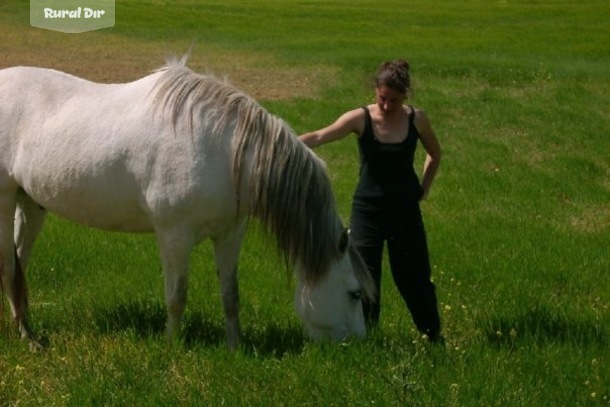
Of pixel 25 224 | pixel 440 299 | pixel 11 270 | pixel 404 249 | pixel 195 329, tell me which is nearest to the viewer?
pixel 404 249

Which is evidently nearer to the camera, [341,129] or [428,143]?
[341,129]

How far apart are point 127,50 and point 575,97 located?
15.1 metres

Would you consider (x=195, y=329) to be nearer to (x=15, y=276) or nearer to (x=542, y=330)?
(x=15, y=276)

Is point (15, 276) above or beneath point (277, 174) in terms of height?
beneath

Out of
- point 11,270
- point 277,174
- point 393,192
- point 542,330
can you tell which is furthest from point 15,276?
point 542,330

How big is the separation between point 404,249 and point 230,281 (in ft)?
3.84

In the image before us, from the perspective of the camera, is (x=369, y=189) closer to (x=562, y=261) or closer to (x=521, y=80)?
(x=562, y=261)

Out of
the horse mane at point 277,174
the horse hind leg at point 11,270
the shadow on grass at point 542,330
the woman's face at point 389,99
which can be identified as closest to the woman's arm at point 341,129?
the woman's face at point 389,99

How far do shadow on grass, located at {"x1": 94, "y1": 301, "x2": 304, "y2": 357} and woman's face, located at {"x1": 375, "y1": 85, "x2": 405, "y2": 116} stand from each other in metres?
1.58

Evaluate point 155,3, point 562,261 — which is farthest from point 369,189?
point 155,3

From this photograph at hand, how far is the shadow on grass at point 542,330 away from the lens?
579cm

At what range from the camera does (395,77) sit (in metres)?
5.67

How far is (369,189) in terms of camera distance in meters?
6.00

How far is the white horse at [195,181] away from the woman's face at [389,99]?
0.59 m
